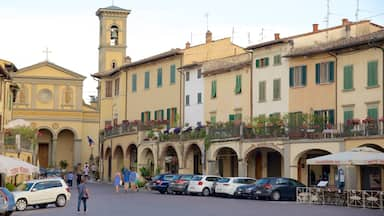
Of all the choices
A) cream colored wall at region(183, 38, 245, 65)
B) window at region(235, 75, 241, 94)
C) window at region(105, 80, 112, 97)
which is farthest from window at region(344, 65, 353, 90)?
window at region(105, 80, 112, 97)

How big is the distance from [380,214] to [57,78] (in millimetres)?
63608

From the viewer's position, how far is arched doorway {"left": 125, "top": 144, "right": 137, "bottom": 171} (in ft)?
221

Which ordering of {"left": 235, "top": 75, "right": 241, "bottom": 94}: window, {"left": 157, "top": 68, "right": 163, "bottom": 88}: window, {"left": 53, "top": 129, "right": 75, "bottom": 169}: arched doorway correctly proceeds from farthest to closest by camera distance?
{"left": 53, "top": 129, "right": 75, "bottom": 169}: arched doorway
{"left": 157, "top": 68, "right": 163, "bottom": 88}: window
{"left": 235, "top": 75, "right": 241, "bottom": 94}: window

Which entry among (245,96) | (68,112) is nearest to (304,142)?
(245,96)

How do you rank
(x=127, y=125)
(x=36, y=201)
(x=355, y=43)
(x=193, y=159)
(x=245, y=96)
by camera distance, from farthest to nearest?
(x=127, y=125)
(x=193, y=159)
(x=245, y=96)
(x=355, y=43)
(x=36, y=201)

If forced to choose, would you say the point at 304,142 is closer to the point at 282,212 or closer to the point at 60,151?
the point at 282,212

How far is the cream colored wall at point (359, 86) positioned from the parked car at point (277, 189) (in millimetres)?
5704

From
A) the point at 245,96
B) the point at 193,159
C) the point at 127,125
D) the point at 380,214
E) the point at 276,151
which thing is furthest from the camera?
the point at 127,125

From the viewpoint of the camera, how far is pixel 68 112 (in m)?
89.9

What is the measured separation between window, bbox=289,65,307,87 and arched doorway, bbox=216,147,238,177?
704cm

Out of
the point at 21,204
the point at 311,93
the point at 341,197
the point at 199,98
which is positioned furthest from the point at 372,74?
the point at 21,204

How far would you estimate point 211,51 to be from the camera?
6347 centimetres

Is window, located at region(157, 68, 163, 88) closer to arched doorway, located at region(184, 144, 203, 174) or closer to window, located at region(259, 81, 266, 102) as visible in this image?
arched doorway, located at region(184, 144, 203, 174)

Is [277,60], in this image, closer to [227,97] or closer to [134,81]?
[227,97]
